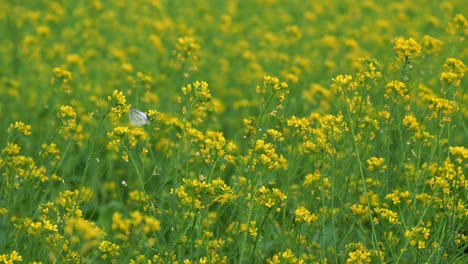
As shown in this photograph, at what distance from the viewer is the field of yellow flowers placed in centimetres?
332

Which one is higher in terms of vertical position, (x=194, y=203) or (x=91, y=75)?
(x=194, y=203)

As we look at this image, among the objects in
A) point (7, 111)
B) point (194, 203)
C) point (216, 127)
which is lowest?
point (7, 111)

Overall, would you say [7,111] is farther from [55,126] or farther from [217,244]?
[217,244]

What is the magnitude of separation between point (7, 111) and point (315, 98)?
7.90 feet

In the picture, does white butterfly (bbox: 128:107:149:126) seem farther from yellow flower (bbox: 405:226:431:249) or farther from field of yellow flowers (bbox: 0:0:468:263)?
yellow flower (bbox: 405:226:431:249)

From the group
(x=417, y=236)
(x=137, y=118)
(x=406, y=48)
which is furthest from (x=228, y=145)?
(x=406, y=48)

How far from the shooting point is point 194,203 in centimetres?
305

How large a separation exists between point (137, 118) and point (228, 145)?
651 millimetres

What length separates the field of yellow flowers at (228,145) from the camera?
3318 mm

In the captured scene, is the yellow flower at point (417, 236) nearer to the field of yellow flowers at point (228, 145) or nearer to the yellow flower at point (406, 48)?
the field of yellow flowers at point (228, 145)

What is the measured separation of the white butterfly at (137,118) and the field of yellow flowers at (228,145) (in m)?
0.01

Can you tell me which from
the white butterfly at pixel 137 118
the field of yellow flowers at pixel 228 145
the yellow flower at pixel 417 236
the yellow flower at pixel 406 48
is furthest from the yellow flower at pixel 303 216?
the yellow flower at pixel 406 48

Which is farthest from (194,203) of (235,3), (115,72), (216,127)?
(235,3)

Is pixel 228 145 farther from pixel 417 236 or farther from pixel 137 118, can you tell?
pixel 417 236
